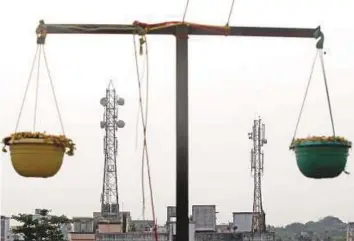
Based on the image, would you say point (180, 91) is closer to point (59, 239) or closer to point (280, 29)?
point (280, 29)

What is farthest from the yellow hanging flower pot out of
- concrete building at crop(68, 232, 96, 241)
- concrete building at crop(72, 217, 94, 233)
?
concrete building at crop(72, 217, 94, 233)

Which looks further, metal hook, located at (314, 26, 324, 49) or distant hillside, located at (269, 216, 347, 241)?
distant hillside, located at (269, 216, 347, 241)

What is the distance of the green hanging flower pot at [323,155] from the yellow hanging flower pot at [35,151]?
55.5 inches

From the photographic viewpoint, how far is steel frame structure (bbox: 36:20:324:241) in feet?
14.0

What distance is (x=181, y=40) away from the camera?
438 cm

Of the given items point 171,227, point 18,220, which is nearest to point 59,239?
point 18,220

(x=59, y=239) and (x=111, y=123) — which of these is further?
(x=59, y=239)

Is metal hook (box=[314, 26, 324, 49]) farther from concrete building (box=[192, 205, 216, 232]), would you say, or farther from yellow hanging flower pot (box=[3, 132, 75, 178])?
concrete building (box=[192, 205, 216, 232])

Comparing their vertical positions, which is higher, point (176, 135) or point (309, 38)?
point (309, 38)

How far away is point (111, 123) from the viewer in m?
29.8

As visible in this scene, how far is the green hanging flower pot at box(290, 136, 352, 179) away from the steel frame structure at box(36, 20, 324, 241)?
564 mm

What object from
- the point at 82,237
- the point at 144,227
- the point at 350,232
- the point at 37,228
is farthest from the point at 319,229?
the point at 82,237

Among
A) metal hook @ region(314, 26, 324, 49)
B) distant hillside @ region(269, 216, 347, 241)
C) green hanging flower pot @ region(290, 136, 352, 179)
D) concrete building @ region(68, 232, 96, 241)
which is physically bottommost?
green hanging flower pot @ region(290, 136, 352, 179)

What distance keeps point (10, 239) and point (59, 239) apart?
9.02 feet
